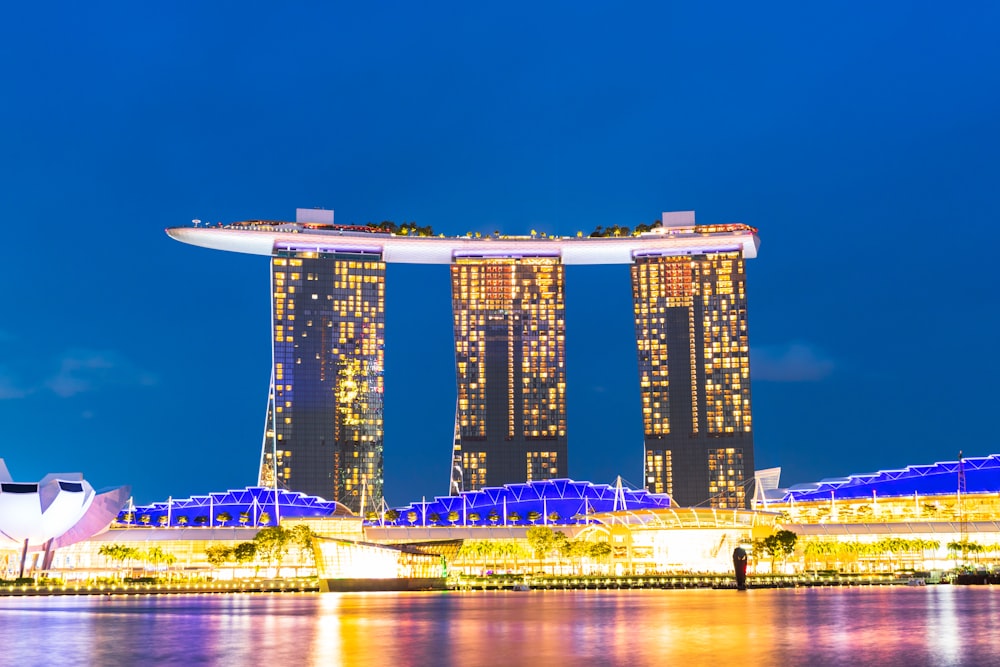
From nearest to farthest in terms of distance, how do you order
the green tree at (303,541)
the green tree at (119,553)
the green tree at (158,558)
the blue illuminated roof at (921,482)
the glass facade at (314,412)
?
the green tree at (119,553), the green tree at (303,541), the green tree at (158,558), the blue illuminated roof at (921,482), the glass facade at (314,412)

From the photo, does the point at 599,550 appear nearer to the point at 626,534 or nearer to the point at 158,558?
the point at 626,534

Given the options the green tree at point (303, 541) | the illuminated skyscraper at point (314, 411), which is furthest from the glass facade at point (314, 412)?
the green tree at point (303, 541)

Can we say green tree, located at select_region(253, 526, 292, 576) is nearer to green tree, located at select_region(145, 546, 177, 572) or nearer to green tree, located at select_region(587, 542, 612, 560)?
green tree, located at select_region(145, 546, 177, 572)

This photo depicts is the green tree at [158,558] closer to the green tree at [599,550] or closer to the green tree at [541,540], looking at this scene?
the green tree at [541,540]

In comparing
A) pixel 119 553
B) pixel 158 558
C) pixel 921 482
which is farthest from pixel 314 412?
pixel 921 482

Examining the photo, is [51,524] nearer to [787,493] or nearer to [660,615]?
[660,615]

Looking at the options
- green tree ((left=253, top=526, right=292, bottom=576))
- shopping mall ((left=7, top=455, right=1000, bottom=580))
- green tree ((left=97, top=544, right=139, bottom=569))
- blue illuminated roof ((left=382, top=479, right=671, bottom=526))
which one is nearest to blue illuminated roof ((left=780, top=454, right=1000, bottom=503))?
shopping mall ((left=7, top=455, right=1000, bottom=580))
